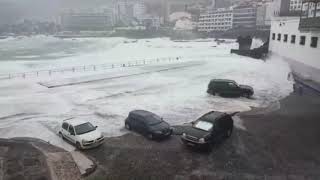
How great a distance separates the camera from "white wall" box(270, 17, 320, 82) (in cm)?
3459

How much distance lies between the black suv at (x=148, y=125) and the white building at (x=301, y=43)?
67.2 feet

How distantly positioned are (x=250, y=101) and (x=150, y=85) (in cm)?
1107

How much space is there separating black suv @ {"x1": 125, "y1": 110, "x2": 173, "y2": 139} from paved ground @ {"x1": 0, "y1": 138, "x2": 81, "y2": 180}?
439 cm

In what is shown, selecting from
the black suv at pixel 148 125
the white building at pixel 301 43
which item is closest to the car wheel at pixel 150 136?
the black suv at pixel 148 125

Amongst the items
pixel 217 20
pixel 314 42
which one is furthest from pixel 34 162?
pixel 217 20

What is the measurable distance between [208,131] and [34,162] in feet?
27.6

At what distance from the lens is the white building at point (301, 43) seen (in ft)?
111

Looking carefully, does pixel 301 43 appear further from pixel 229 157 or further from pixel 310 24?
pixel 229 157

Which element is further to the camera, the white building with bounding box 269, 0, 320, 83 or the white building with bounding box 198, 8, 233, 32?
the white building with bounding box 198, 8, 233, 32

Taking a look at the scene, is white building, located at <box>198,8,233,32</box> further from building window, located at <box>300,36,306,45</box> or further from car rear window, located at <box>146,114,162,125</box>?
car rear window, located at <box>146,114,162,125</box>

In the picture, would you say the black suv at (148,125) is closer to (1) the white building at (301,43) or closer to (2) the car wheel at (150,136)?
(2) the car wheel at (150,136)

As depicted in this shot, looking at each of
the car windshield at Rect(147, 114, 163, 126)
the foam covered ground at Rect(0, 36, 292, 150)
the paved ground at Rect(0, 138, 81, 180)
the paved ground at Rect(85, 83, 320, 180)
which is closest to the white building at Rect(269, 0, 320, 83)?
the foam covered ground at Rect(0, 36, 292, 150)

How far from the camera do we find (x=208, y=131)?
50.9 feet

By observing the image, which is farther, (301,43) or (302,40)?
(301,43)
